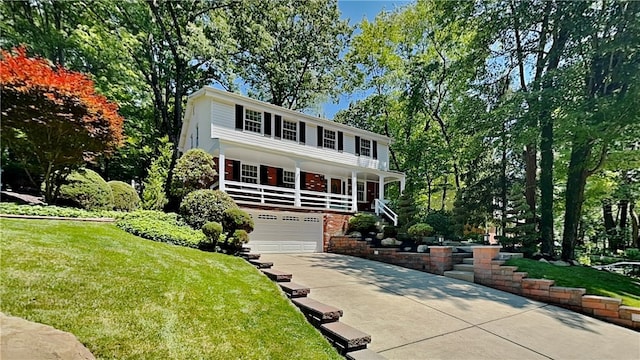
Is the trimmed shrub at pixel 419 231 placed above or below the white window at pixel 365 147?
below

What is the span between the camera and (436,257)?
8.98 m

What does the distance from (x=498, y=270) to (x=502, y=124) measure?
578 centimetres

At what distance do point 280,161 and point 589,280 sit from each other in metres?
11.8

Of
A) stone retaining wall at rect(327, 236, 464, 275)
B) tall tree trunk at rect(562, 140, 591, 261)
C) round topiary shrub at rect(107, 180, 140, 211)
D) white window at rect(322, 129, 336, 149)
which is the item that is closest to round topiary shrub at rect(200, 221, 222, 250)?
round topiary shrub at rect(107, 180, 140, 211)

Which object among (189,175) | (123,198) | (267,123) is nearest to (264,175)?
(267,123)

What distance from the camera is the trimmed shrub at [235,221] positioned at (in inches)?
336

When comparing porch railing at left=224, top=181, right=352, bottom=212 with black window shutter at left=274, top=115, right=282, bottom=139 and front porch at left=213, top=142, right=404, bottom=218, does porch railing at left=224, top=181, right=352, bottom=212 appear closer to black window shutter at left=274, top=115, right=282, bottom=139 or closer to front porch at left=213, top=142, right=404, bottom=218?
front porch at left=213, top=142, right=404, bottom=218

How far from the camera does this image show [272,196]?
14789 mm

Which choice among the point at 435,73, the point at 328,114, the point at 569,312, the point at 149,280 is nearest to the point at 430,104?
the point at 435,73

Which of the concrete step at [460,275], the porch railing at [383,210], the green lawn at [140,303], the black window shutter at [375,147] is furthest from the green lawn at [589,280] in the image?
the black window shutter at [375,147]

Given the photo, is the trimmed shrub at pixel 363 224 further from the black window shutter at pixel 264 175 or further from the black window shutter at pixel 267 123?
the black window shutter at pixel 267 123

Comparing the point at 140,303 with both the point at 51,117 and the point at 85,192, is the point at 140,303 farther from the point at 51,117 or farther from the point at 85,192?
the point at 85,192

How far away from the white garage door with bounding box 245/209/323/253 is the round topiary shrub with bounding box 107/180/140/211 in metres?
4.42

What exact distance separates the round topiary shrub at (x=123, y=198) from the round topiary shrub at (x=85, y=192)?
112 centimetres
